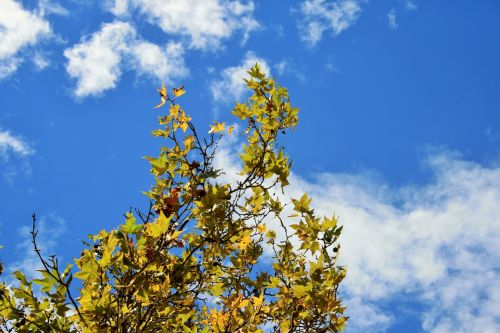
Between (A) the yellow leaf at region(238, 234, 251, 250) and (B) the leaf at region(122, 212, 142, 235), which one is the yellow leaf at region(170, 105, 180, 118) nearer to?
(A) the yellow leaf at region(238, 234, 251, 250)

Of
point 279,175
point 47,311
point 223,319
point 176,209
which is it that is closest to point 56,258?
point 47,311

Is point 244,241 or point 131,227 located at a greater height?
point 244,241

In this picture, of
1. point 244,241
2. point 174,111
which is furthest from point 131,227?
point 174,111

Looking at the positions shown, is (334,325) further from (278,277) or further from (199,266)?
(199,266)

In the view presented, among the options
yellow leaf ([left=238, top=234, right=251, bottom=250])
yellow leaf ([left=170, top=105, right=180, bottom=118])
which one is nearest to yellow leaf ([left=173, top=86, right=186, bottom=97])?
yellow leaf ([left=170, top=105, right=180, bottom=118])

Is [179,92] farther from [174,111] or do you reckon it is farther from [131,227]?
[131,227]

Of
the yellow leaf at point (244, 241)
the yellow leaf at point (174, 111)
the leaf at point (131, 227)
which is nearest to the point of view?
the leaf at point (131, 227)

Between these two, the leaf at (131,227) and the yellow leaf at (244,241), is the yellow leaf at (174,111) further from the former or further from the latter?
the leaf at (131,227)

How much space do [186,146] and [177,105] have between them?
44 centimetres

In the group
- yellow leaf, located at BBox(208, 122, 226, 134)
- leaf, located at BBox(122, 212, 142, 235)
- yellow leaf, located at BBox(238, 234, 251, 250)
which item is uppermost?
yellow leaf, located at BBox(208, 122, 226, 134)

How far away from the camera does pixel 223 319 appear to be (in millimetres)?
3357

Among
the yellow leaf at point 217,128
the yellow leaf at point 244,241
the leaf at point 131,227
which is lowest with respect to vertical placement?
the leaf at point 131,227

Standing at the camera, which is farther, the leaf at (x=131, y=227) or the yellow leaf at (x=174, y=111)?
the yellow leaf at (x=174, y=111)

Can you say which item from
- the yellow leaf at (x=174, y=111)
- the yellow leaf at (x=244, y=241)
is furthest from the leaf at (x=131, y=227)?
the yellow leaf at (x=174, y=111)
